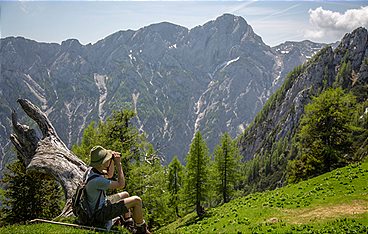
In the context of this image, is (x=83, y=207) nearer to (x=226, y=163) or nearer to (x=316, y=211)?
(x=316, y=211)

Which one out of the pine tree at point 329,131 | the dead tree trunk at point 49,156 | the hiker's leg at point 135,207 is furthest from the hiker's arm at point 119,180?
the pine tree at point 329,131

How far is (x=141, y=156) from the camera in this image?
33219 millimetres

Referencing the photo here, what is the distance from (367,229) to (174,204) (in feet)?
163

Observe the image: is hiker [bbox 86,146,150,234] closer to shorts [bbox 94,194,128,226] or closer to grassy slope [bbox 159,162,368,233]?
shorts [bbox 94,194,128,226]

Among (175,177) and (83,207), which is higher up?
(83,207)

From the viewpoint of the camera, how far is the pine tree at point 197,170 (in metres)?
50.7

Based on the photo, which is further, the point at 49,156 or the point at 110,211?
the point at 49,156

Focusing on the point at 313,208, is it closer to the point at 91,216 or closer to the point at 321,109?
the point at 91,216

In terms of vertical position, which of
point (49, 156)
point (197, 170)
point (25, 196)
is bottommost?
point (197, 170)

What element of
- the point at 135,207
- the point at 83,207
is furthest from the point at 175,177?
the point at 135,207

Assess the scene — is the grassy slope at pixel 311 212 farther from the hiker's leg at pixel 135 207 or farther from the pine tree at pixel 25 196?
the pine tree at pixel 25 196

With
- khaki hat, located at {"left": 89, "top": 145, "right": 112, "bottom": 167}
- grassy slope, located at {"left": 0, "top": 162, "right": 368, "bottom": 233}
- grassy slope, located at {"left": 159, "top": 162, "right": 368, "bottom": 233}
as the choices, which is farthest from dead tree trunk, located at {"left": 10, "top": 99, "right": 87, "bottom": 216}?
grassy slope, located at {"left": 159, "top": 162, "right": 368, "bottom": 233}

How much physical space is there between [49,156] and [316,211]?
17004mm

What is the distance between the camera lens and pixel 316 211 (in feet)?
68.9
